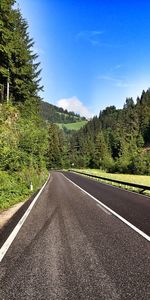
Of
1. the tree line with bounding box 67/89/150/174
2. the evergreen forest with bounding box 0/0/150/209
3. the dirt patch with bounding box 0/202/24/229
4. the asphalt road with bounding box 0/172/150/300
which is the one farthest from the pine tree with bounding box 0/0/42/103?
the tree line with bounding box 67/89/150/174

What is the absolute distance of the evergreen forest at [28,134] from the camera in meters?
20.2

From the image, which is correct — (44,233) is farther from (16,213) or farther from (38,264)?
(16,213)

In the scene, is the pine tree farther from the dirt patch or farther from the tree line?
the tree line

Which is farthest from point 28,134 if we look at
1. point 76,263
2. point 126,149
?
point 126,149

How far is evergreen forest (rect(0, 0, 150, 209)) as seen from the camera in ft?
66.4

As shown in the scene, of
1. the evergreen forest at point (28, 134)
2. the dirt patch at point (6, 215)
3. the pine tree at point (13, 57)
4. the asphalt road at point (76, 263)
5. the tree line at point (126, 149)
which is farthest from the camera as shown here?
the tree line at point (126, 149)

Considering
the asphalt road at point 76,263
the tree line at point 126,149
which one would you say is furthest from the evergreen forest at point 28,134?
the asphalt road at point 76,263

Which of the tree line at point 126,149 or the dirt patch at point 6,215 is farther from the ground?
the tree line at point 126,149

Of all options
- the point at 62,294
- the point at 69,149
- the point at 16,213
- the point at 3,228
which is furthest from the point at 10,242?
the point at 69,149

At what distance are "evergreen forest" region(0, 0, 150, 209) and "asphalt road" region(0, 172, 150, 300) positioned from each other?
6028 mm

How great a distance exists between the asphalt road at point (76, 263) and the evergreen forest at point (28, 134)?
19.8ft

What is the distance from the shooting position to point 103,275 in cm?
481

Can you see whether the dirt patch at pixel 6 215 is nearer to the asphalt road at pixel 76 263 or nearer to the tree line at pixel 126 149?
the asphalt road at pixel 76 263

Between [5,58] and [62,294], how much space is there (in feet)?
92.2
